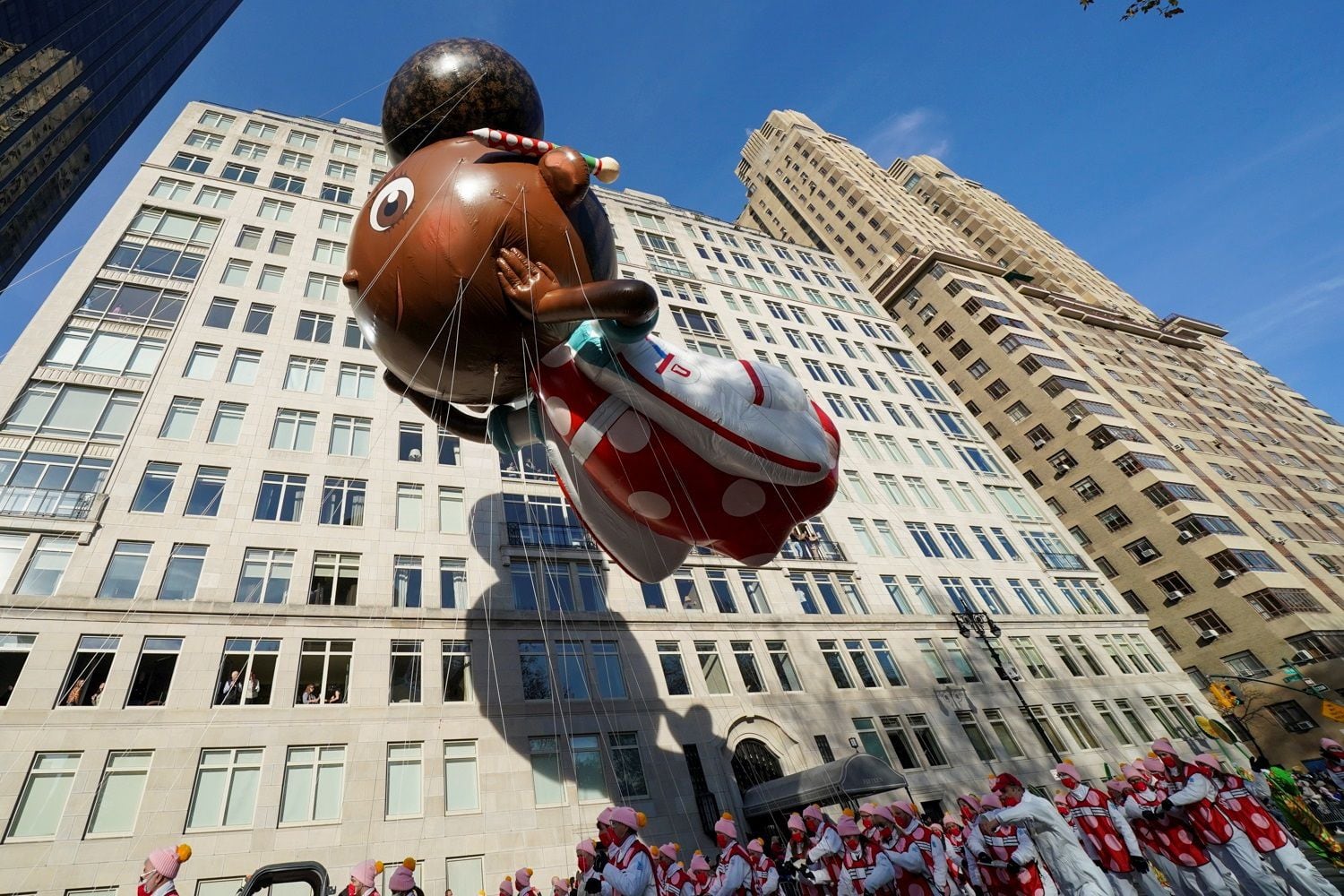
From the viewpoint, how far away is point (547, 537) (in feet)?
65.5

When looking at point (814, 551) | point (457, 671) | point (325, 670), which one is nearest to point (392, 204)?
point (325, 670)

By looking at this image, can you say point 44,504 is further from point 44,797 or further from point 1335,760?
point 1335,760

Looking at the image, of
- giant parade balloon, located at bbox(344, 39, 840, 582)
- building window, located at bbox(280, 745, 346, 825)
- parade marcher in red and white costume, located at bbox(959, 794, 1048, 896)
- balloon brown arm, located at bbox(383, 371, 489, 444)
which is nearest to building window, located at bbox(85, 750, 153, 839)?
building window, located at bbox(280, 745, 346, 825)

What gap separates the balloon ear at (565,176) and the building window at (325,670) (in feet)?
45.0

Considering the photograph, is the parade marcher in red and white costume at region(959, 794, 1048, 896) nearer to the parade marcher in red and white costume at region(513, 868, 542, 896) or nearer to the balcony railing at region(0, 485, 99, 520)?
the parade marcher in red and white costume at region(513, 868, 542, 896)

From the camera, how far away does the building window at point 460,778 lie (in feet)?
47.5

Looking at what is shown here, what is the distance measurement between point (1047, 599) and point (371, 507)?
28396mm

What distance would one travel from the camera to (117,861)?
11836 mm

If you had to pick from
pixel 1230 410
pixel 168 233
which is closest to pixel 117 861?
pixel 168 233

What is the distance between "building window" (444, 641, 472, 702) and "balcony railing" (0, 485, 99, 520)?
9512 millimetres

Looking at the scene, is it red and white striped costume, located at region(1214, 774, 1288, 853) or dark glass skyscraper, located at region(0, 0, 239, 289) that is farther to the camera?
dark glass skyscraper, located at region(0, 0, 239, 289)

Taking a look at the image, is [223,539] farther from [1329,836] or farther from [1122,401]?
[1122,401]

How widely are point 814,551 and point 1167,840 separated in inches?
620

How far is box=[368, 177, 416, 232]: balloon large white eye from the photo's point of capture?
22.1 feet
